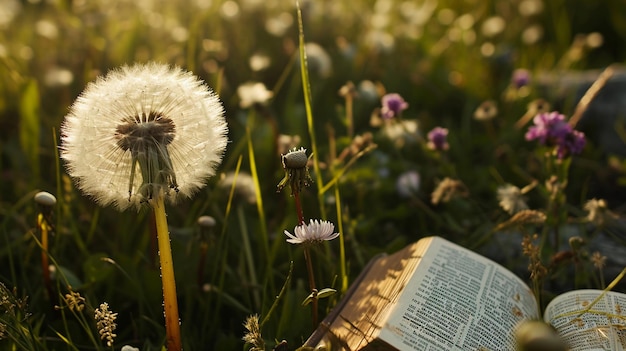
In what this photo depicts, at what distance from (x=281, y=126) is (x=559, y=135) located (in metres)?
1.11

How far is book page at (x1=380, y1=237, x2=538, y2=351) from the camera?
129 cm

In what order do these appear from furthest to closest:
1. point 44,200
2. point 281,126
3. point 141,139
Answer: point 281,126
point 44,200
point 141,139

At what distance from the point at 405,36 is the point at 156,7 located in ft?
4.04

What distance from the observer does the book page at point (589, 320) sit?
1.35 meters

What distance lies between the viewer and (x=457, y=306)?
4.55ft

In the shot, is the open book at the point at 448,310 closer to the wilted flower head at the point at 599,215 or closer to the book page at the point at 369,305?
the book page at the point at 369,305

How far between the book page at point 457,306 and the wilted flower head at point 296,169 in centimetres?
29

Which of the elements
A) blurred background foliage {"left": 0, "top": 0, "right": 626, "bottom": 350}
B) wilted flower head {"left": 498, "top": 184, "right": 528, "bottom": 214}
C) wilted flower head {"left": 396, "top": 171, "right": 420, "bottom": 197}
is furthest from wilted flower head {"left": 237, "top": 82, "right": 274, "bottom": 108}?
wilted flower head {"left": 498, "top": 184, "right": 528, "bottom": 214}

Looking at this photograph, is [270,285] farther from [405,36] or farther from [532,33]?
[532,33]

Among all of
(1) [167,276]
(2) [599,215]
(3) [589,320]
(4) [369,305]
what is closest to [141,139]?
(1) [167,276]

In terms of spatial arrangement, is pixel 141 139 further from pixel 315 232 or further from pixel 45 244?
pixel 45 244

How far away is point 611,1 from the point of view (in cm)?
397

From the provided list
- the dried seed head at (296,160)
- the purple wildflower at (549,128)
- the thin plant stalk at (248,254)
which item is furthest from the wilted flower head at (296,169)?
the purple wildflower at (549,128)

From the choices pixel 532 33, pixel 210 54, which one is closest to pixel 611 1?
pixel 532 33
